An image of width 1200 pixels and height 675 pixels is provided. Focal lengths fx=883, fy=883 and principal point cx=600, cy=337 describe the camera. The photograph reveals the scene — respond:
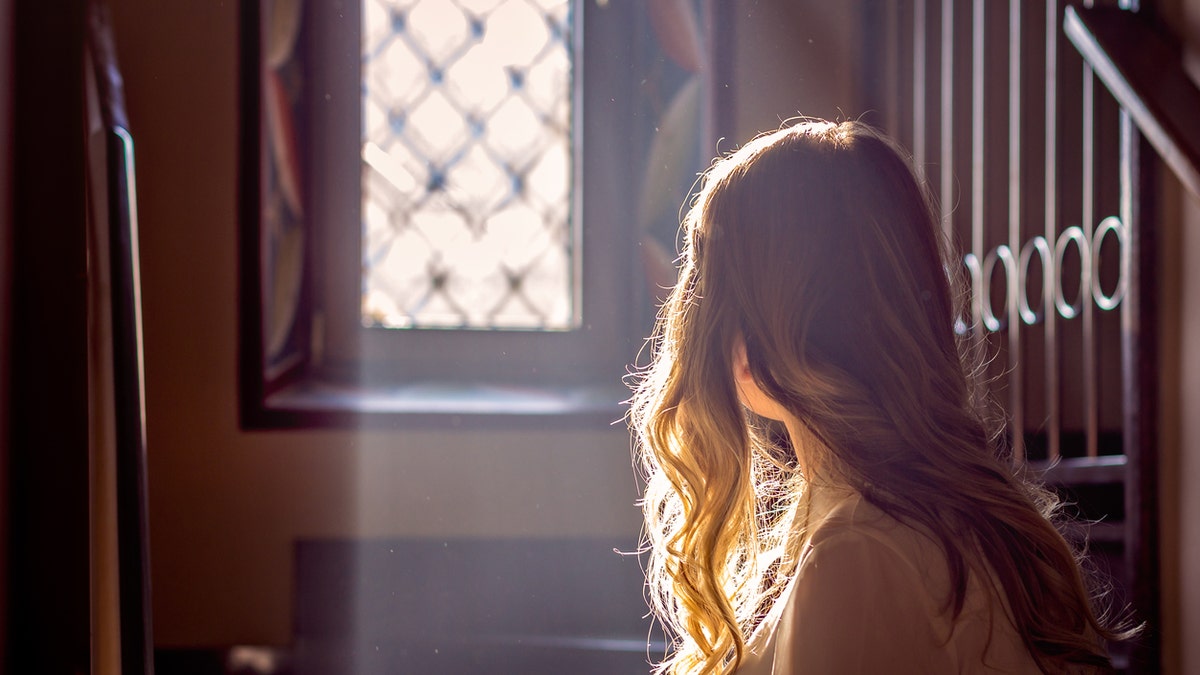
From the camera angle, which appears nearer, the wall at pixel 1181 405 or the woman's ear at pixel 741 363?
the woman's ear at pixel 741 363

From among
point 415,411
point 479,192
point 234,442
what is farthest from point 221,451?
point 479,192

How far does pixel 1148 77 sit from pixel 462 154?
148 centimetres

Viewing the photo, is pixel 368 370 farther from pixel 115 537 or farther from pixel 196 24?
pixel 115 537

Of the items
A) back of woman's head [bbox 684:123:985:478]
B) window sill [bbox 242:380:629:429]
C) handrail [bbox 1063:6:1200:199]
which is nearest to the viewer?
back of woman's head [bbox 684:123:985:478]

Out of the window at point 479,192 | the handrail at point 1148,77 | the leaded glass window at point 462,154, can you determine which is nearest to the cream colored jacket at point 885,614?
the handrail at point 1148,77

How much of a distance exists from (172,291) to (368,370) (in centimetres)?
47

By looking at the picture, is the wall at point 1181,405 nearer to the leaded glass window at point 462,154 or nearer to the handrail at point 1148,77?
the handrail at point 1148,77

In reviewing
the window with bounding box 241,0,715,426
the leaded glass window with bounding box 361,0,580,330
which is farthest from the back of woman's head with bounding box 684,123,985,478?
the leaded glass window with bounding box 361,0,580,330

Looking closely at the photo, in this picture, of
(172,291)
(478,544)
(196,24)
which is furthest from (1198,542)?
(196,24)

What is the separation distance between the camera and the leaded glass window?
7.02ft

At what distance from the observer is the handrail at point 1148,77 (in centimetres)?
99

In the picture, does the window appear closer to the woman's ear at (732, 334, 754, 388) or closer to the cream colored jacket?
the woman's ear at (732, 334, 754, 388)

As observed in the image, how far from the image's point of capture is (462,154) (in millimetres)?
2154

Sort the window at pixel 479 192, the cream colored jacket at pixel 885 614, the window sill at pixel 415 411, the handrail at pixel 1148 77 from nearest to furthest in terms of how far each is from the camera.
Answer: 1. the cream colored jacket at pixel 885 614
2. the handrail at pixel 1148 77
3. the window sill at pixel 415 411
4. the window at pixel 479 192
